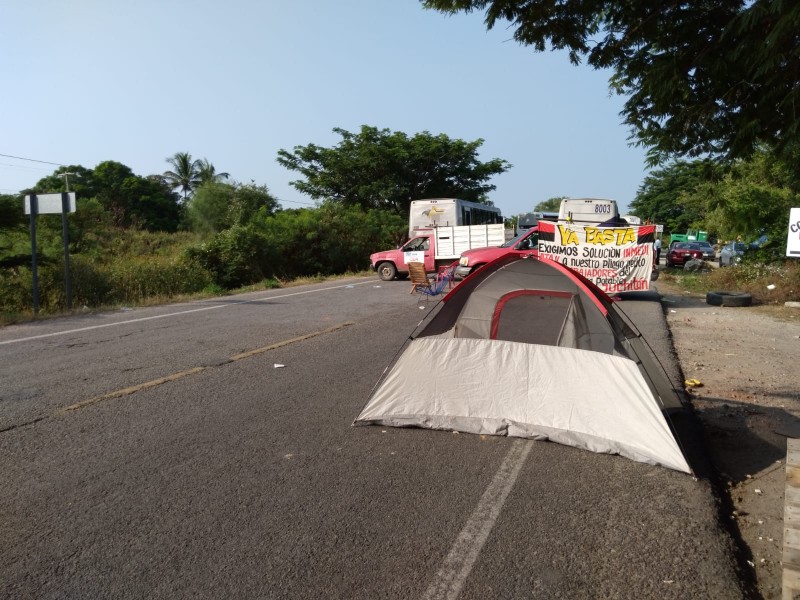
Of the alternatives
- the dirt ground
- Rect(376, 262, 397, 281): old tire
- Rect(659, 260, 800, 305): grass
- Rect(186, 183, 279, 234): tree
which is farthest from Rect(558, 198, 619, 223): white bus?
Rect(186, 183, 279, 234): tree

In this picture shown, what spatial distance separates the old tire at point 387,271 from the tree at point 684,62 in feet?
58.4

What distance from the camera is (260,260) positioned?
94.8 ft

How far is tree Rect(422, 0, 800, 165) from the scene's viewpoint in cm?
529

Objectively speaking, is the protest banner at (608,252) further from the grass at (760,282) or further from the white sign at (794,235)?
the grass at (760,282)

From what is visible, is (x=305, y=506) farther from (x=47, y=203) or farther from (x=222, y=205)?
(x=222, y=205)

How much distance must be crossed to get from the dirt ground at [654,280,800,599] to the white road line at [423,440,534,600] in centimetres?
147

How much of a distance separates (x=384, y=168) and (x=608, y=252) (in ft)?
95.9

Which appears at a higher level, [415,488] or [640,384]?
[640,384]

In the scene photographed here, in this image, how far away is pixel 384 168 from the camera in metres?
42.9

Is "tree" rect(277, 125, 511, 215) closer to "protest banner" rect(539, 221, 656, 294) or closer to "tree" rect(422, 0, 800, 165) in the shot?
"protest banner" rect(539, 221, 656, 294)

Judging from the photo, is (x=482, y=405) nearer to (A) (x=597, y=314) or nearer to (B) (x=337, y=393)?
(A) (x=597, y=314)

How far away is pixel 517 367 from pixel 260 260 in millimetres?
24152

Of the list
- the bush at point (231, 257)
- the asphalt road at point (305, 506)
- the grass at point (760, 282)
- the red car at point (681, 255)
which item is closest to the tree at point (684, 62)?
the asphalt road at point (305, 506)

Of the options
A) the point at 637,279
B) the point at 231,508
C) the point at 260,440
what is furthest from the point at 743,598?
the point at 637,279
